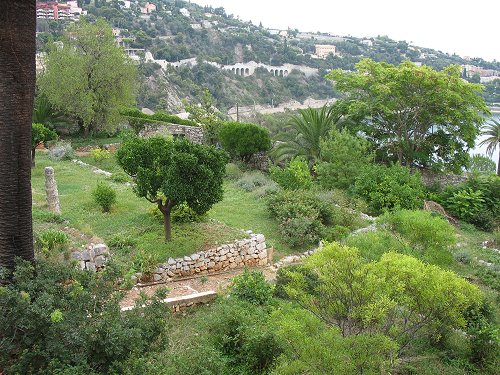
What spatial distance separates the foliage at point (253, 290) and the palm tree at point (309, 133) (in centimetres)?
1054

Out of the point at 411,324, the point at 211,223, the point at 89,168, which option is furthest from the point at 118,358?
the point at 89,168

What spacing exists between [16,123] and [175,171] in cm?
373

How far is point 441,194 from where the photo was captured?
16.7 m

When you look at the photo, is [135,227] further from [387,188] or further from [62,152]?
[62,152]

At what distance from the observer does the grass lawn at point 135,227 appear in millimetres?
9255

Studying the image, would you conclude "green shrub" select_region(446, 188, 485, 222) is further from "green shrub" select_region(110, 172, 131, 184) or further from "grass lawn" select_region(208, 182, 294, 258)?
"green shrub" select_region(110, 172, 131, 184)

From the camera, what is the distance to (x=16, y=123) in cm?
548

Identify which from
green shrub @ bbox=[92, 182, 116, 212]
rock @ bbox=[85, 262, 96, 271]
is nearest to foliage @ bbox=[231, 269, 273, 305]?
rock @ bbox=[85, 262, 96, 271]

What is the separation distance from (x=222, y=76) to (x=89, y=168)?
184 feet

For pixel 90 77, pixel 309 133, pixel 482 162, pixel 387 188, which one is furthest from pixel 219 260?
pixel 482 162

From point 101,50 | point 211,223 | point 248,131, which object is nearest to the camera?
point 211,223

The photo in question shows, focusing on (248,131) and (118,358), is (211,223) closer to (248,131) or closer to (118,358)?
(118,358)

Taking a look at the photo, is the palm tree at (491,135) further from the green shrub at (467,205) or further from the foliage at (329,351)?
the foliage at (329,351)

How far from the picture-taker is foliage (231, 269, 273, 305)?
7875 mm
